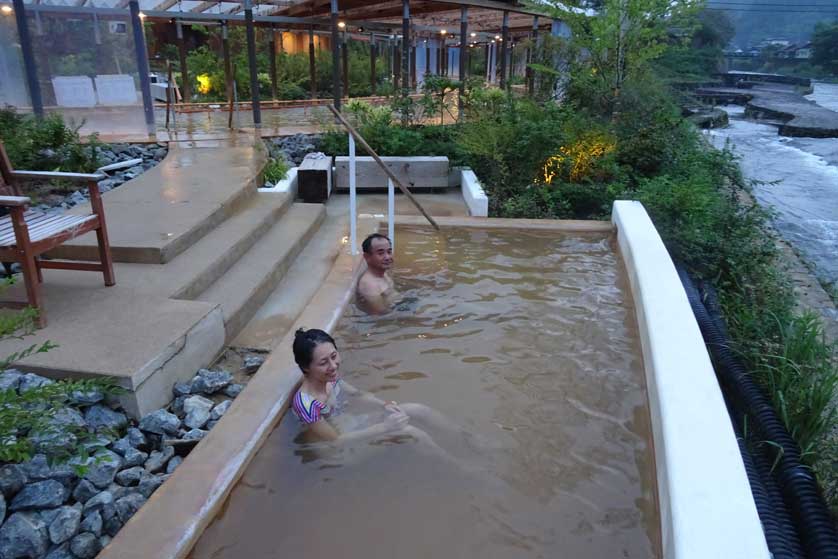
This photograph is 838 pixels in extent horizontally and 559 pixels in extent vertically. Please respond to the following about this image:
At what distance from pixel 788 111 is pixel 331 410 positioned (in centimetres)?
3262

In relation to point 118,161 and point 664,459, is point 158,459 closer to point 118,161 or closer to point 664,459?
point 664,459

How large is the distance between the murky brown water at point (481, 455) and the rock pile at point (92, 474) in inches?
15.8

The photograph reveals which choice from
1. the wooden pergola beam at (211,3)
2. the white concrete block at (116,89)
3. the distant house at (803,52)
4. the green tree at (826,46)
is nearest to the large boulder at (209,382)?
the white concrete block at (116,89)

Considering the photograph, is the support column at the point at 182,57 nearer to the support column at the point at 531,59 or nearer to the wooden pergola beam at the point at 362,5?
the wooden pergola beam at the point at 362,5

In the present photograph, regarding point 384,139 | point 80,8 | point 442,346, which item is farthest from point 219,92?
point 442,346

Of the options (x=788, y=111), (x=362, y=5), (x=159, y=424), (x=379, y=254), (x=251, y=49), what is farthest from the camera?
(x=788, y=111)

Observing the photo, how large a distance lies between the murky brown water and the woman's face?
11.6 inches

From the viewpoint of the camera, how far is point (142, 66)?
9977 millimetres

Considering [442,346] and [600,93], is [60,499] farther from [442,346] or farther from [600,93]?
[600,93]

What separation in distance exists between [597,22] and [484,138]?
457cm

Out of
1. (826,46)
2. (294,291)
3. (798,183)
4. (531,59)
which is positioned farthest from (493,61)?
(826,46)

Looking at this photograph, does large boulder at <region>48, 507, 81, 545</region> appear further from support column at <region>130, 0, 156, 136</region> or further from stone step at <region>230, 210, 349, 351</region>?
support column at <region>130, 0, 156, 136</region>

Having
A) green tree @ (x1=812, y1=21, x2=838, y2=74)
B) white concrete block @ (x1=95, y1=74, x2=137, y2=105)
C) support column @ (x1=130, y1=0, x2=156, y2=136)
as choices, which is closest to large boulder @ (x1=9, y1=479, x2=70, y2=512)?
support column @ (x1=130, y1=0, x2=156, y2=136)

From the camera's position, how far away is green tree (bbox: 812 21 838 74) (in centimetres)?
6000
